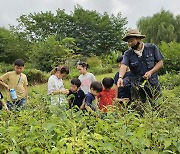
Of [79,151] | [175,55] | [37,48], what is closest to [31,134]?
[79,151]

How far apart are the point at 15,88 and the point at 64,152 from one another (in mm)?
4273

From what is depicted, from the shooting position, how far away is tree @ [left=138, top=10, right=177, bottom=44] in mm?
35031

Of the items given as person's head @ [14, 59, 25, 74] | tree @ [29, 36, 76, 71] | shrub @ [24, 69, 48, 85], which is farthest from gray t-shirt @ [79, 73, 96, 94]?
tree @ [29, 36, 76, 71]

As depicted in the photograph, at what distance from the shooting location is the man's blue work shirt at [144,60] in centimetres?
448

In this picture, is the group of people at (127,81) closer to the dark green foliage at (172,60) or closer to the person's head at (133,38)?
the person's head at (133,38)

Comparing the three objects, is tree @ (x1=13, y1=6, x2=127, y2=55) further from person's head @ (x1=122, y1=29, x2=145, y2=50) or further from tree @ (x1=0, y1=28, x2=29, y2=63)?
person's head @ (x1=122, y1=29, x2=145, y2=50)

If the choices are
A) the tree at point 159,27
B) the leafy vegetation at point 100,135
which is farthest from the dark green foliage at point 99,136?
the tree at point 159,27

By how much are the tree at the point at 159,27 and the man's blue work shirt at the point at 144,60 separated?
3104 centimetres

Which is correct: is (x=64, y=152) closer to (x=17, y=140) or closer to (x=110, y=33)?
(x=17, y=140)

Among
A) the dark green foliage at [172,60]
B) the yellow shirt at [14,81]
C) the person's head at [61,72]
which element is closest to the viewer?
the person's head at [61,72]

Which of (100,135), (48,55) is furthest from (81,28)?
(100,135)

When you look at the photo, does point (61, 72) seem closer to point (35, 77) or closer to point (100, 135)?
point (100, 135)

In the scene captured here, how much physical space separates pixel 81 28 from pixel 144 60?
118 ft

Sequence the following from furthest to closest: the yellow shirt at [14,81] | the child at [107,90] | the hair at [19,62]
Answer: the yellow shirt at [14,81] < the hair at [19,62] < the child at [107,90]
